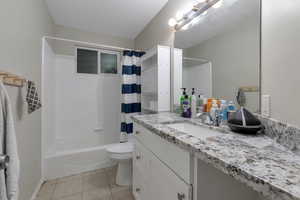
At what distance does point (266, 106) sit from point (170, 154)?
2.17ft

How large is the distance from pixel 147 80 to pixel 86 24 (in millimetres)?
1491

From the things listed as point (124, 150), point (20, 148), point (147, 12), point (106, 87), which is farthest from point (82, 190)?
point (147, 12)

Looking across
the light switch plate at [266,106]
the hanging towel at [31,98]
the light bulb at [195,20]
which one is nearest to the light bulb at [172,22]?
the light bulb at [195,20]

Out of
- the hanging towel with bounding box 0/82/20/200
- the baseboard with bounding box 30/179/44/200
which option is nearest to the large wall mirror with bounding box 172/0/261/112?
the hanging towel with bounding box 0/82/20/200

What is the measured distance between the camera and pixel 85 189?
1672mm

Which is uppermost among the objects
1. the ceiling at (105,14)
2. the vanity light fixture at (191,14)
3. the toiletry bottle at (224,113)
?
the ceiling at (105,14)

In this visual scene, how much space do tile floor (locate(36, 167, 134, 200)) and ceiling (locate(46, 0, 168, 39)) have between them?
2.38 m

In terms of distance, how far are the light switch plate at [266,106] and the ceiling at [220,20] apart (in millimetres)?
492

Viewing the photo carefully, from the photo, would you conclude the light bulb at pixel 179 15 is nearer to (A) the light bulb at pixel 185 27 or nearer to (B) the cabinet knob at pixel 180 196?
(A) the light bulb at pixel 185 27

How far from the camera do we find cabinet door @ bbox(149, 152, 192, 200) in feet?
2.24

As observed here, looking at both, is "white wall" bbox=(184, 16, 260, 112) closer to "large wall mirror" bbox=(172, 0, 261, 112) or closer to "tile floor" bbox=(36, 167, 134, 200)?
"large wall mirror" bbox=(172, 0, 261, 112)

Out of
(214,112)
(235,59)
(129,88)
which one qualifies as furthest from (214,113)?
(129,88)

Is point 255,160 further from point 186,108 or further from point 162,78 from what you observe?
point 162,78

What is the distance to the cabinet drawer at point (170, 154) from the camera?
2.21 feet
